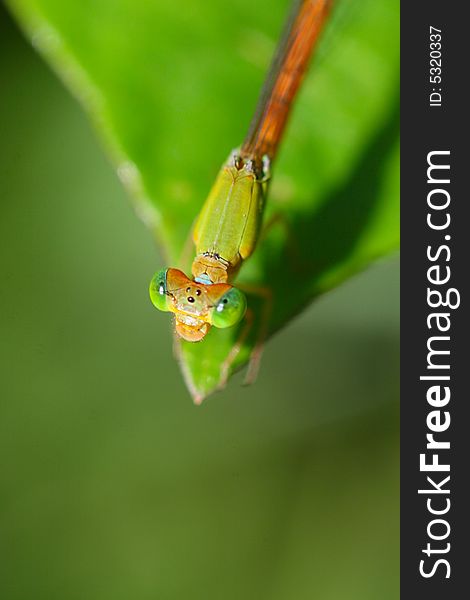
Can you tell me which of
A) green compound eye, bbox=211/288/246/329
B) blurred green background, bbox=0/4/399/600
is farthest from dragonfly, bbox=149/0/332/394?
blurred green background, bbox=0/4/399/600

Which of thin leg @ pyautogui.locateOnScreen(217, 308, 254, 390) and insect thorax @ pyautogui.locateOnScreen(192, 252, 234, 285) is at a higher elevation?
insect thorax @ pyautogui.locateOnScreen(192, 252, 234, 285)

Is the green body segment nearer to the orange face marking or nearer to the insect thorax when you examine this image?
the insect thorax

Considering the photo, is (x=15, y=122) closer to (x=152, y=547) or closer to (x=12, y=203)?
(x=12, y=203)

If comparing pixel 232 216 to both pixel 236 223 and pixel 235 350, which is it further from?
pixel 235 350

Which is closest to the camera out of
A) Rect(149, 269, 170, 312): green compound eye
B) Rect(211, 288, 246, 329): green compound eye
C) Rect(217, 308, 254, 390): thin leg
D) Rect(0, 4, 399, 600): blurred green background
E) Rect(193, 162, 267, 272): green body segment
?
Rect(217, 308, 254, 390): thin leg

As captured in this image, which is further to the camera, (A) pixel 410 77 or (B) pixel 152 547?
(B) pixel 152 547

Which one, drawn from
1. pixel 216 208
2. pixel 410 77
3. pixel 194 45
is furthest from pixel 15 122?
pixel 410 77

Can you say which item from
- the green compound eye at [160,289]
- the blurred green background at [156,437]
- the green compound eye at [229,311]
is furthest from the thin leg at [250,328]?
the blurred green background at [156,437]
